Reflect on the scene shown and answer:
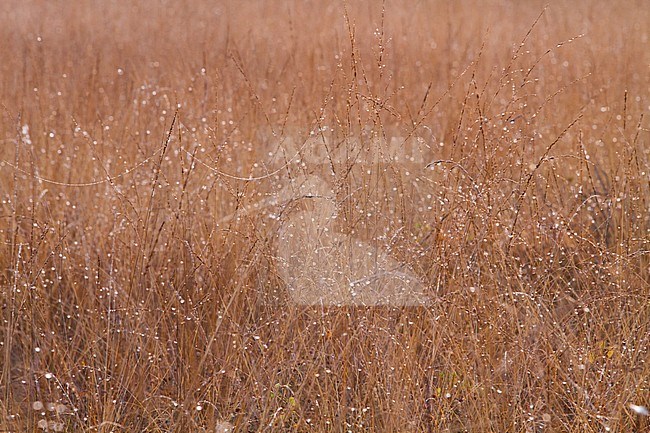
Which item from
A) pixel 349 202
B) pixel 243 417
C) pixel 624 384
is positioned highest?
pixel 349 202

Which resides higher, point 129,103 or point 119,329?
point 129,103

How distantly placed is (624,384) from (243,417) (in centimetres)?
83

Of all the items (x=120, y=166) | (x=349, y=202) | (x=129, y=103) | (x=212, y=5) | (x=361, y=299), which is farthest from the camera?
(x=212, y=5)

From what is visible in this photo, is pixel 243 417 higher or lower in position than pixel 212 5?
lower

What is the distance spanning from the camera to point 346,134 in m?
2.04

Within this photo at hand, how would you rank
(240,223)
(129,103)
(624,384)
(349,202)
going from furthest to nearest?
(129,103)
(240,223)
(349,202)
(624,384)

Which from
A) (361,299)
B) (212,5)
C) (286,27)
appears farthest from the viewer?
(212,5)

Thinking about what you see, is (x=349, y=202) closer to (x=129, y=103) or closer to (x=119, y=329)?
(x=119, y=329)

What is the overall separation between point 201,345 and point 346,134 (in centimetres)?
67

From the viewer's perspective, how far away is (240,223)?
2174 mm

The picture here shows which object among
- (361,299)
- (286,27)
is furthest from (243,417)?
(286,27)

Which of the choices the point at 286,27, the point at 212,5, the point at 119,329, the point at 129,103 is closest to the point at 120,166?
the point at 129,103

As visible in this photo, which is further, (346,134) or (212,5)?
(212,5)

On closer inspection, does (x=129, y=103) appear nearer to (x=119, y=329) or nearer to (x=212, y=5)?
(x=119, y=329)
